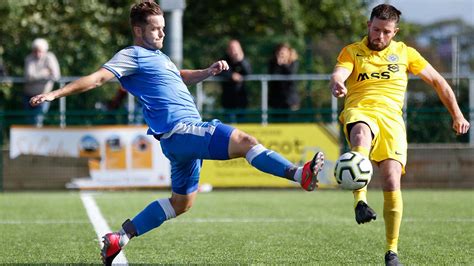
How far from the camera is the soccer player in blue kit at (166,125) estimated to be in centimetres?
661

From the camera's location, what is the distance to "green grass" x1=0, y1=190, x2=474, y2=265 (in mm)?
7758

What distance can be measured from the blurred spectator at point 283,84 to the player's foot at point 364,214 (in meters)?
10.5

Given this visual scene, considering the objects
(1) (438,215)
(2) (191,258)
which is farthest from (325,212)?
(2) (191,258)

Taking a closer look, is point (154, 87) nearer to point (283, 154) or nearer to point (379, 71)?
point (379, 71)

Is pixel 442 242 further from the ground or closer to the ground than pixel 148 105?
closer to the ground

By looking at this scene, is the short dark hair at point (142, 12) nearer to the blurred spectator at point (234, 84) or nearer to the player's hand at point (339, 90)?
the player's hand at point (339, 90)

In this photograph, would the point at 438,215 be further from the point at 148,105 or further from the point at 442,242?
the point at 148,105

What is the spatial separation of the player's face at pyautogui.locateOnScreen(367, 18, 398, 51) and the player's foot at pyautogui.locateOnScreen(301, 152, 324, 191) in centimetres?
170

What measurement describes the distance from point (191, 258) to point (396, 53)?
2.24 metres

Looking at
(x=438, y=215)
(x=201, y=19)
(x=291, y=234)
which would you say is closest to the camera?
(x=291, y=234)

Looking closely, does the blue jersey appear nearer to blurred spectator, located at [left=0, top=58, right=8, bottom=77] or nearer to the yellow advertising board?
the yellow advertising board

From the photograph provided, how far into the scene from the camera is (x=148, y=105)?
695 cm

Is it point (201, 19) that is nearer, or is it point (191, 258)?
point (191, 258)

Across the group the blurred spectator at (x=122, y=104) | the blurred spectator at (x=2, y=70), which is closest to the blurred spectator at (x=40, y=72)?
the blurred spectator at (x=122, y=104)
